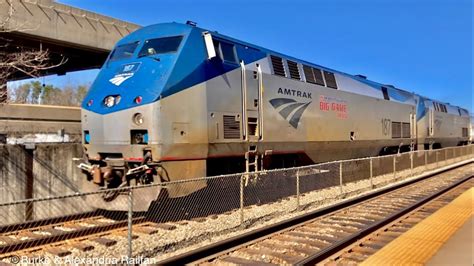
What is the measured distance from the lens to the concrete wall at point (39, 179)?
34.9 feet

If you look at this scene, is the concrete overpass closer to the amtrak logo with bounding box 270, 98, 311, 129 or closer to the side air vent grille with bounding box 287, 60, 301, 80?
the side air vent grille with bounding box 287, 60, 301, 80

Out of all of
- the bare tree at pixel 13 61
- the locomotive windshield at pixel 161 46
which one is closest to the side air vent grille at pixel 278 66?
the locomotive windshield at pixel 161 46

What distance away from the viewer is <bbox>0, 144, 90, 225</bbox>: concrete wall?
10648mm

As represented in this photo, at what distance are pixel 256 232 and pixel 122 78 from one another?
4574 mm

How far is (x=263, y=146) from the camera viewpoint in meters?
11.4

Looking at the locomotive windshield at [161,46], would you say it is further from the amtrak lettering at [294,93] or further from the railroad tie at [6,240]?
the railroad tie at [6,240]

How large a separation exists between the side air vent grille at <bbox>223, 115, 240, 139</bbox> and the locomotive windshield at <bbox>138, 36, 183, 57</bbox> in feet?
6.63

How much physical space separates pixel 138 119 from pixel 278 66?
17.0 ft

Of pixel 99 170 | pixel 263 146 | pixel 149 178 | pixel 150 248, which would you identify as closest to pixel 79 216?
pixel 99 170

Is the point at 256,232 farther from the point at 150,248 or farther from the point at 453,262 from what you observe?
the point at 453,262

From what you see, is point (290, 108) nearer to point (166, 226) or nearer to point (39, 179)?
point (166, 226)

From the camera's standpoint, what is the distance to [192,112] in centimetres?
937

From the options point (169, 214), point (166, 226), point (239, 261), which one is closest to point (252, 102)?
point (169, 214)

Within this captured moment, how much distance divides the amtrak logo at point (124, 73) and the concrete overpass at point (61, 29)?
1265cm
